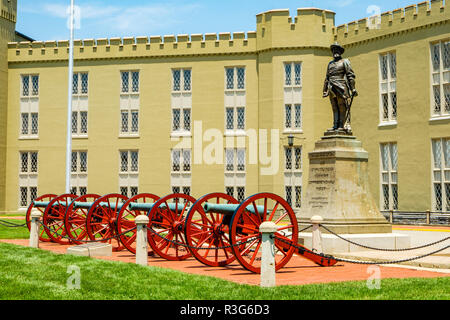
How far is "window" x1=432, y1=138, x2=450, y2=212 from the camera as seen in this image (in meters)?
33.2

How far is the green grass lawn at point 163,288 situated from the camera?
9.18 meters

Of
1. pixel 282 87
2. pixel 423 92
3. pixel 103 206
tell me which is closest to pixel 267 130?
pixel 282 87

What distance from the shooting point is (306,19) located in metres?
38.4

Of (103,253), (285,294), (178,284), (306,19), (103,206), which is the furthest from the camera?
(306,19)

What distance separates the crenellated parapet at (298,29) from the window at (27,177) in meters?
18.1

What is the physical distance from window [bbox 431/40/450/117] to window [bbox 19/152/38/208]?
26.5 meters

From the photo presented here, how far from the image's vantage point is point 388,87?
36.2m

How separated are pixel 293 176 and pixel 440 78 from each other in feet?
34.2

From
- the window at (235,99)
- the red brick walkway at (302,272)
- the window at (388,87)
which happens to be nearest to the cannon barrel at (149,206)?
the red brick walkway at (302,272)

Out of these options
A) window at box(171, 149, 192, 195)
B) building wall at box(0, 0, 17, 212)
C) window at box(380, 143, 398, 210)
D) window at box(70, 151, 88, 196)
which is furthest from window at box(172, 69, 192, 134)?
window at box(380, 143, 398, 210)

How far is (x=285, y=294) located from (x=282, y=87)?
100 ft

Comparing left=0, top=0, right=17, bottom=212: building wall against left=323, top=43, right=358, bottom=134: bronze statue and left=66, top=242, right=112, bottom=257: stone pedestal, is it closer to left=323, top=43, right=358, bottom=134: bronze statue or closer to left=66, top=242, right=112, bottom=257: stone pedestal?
left=66, top=242, right=112, bottom=257: stone pedestal

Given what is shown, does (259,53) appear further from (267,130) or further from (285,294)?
(285,294)

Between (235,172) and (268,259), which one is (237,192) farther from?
(268,259)
